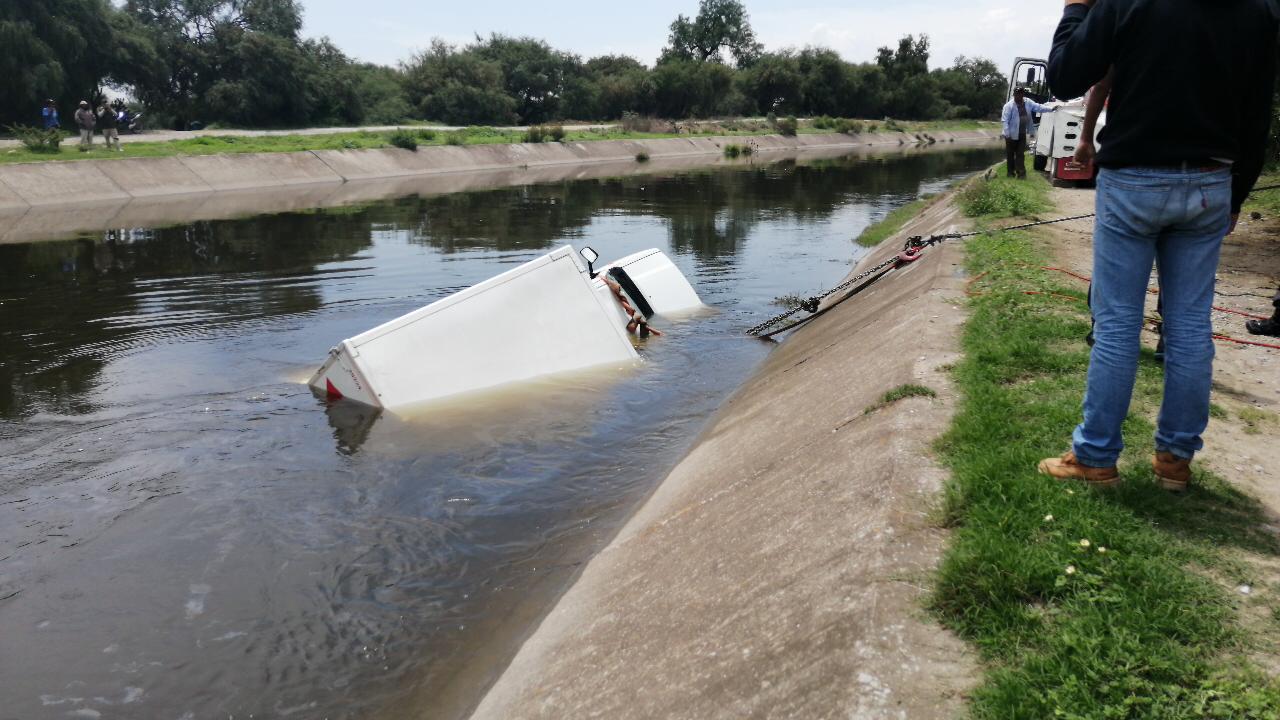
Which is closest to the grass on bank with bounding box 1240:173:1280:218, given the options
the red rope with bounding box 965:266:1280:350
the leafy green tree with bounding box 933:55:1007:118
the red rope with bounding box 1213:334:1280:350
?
the red rope with bounding box 965:266:1280:350

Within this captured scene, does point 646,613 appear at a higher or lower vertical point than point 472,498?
higher

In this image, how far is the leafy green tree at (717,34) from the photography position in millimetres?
130750

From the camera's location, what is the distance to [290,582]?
6074 mm

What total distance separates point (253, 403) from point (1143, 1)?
28.9 feet

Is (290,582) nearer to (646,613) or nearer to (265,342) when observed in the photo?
(646,613)

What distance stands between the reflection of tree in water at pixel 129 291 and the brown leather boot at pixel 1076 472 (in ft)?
30.1

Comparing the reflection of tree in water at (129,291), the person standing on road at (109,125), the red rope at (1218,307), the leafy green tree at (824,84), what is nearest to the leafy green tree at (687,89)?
the leafy green tree at (824,84)

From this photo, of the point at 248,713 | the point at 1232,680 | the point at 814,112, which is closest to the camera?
the point at 1232,680

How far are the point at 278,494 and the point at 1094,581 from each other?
613 centimetres

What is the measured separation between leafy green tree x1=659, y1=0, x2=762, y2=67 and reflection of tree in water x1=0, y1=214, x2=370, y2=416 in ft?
377

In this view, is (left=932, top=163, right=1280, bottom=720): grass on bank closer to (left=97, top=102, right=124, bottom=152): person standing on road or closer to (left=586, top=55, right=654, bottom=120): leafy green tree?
(left=97, top=102, right=124, bottom=152): person standing on road

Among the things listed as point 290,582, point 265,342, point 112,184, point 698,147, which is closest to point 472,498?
point 290,582

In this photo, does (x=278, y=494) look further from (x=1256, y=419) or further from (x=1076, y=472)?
(x=1256, y=419)

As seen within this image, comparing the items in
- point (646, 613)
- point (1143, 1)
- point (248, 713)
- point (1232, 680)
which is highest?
point (1143, 1)
